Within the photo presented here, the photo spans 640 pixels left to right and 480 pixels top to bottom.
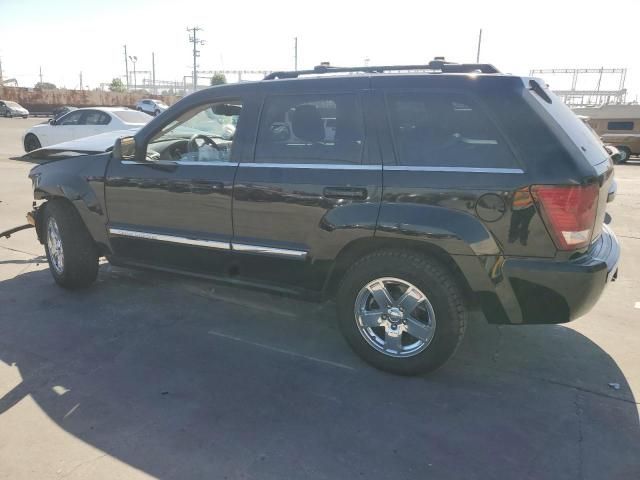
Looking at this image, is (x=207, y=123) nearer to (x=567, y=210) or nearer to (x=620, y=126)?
(x=567, y=210)

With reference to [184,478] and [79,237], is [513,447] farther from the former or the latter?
[79,237]

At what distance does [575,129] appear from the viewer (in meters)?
3.11

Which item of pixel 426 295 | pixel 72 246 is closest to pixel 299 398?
pixel 426 295

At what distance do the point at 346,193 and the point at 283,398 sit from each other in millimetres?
1298

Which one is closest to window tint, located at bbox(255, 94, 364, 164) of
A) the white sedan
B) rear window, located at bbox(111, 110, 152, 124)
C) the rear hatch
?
the rear hatch

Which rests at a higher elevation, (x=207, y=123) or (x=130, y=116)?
(x=207, y=123)

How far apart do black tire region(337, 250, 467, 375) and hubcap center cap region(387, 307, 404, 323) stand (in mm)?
152

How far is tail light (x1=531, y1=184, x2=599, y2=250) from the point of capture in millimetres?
2738

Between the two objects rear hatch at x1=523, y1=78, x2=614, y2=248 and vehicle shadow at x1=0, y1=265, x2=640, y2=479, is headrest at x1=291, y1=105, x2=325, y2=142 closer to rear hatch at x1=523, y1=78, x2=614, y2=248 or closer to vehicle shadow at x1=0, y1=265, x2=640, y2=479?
rear hatch at x1=523, y1=78, x2=614, y2=248

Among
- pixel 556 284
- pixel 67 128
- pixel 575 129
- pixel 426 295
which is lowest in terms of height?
pixel 426 295

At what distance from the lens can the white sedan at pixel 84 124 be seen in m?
13.8

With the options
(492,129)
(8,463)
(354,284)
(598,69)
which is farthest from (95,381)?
(598,69)

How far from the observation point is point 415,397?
3.09m

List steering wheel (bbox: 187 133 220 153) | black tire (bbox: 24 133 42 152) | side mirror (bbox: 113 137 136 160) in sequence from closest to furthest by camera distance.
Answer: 1. side mirror (bbox: 113 137 136 160)
2. steering wheel (bbox: 187 133 220 153)
3. black tire (bbox: 24 133 42 152)
